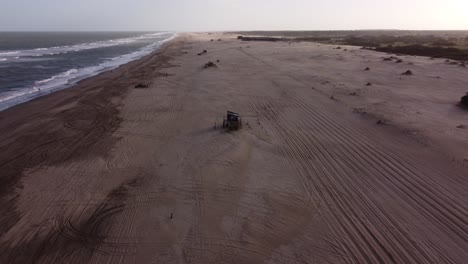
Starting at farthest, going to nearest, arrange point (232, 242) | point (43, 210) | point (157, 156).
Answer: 1. point (157, 156)
2. point (43, 210)
3. point (232, 242)

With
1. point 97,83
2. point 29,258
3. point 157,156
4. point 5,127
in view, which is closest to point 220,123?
point 157,156

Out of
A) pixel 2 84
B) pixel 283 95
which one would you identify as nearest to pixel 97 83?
pixel 2 84

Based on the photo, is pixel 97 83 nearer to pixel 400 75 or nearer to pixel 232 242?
pixel 232 242

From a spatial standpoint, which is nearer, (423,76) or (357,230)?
(357,230)

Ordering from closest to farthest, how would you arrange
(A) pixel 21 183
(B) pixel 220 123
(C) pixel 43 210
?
(C) pixel 43 210
(A) pixel 21 183
(B) pixel 220 123

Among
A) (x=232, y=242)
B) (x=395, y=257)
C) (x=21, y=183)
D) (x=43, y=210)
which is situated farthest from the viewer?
(x=21, y=183)

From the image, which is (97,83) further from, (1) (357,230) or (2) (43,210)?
(1) (357,230)
